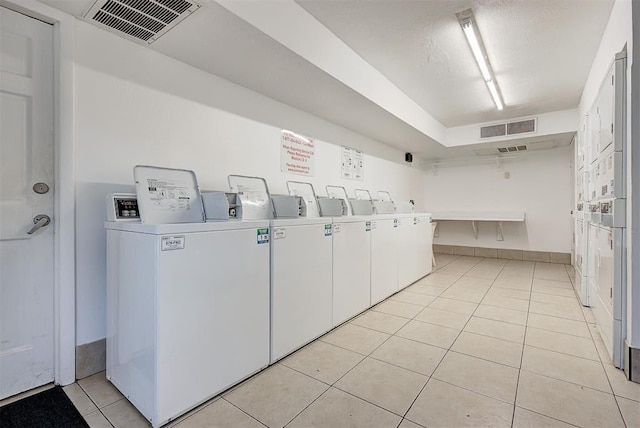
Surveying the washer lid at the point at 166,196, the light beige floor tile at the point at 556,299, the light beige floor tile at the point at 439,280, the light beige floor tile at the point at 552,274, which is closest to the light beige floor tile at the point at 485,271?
the light beige floor tile at the point at 439,280

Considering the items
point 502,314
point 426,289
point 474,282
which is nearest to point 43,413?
point 502,314

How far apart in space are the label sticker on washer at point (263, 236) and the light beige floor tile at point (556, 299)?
3.16 metres

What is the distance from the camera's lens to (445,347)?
2238mm

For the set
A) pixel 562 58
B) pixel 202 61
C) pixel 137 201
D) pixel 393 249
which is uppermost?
pixel 562 58

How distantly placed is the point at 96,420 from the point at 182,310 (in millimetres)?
668

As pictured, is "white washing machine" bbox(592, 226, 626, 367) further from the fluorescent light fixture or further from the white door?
the white door

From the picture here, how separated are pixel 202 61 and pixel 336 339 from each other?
7.88ft

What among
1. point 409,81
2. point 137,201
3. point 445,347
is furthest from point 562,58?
point 137,201

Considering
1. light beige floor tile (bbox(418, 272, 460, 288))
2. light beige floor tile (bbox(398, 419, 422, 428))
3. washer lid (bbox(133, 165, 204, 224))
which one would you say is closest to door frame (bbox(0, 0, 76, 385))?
washer lid (bbox(133, 165, 204, 224))

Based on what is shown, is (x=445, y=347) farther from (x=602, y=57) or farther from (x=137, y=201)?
(x=602, y=57)

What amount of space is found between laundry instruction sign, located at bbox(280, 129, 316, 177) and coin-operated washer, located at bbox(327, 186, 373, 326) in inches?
37.4

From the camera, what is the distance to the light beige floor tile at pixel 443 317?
2.70m

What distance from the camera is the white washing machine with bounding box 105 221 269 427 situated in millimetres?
1437

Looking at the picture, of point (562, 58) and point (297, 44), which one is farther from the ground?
point (562, 58)
